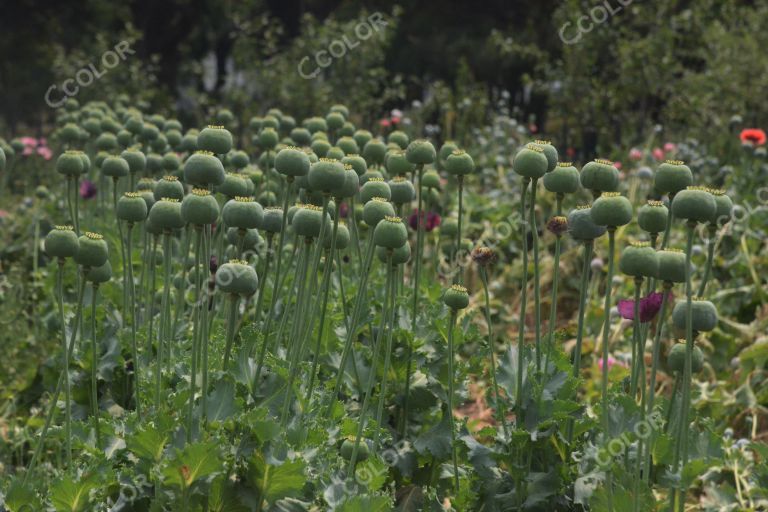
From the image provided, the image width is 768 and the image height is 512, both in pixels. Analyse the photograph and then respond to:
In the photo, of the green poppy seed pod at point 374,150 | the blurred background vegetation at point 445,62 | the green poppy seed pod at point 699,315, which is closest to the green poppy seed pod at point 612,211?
the green poppy seed pod at point 699,315

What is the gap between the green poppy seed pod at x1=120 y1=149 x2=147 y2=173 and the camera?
3.25 m

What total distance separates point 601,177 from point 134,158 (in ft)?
5.82

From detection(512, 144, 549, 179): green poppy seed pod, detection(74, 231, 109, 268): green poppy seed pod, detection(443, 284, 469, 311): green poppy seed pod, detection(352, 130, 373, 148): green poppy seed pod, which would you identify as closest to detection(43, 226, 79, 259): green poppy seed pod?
detection(74, 231, 109, 268): green poppy seed pod

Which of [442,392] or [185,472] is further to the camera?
[442,392]

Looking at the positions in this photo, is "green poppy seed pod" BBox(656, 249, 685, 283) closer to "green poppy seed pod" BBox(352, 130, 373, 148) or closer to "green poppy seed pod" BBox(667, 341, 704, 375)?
"green poppy seed pod" BBox(667, 341, 704, 375)

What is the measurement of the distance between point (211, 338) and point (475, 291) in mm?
3463

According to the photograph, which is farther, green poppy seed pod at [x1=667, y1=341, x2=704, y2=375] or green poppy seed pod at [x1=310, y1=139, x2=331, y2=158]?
green poppy seed pod at [x1=310, y1=139, x2=331, y2=158]

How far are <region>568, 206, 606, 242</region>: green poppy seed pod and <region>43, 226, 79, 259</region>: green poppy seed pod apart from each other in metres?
1.14

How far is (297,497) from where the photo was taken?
7.00ft

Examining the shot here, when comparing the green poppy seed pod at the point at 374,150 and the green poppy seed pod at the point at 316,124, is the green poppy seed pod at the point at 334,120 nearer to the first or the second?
the green poppy seed pod at the point at 316,124

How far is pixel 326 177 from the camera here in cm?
210

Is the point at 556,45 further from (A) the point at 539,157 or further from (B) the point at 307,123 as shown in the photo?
(A) the point at 539,157

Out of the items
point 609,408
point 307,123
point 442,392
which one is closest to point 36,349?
point 307,123

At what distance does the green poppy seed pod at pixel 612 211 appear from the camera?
1.99 metres
